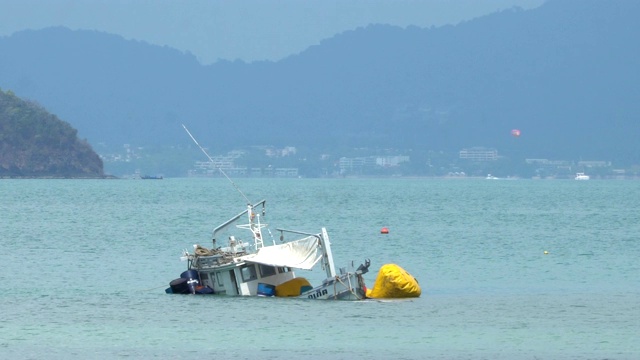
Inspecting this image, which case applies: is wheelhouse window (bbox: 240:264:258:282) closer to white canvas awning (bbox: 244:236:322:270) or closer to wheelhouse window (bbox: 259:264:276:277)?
wheelhouse window (bbox: 259:264:276:277)

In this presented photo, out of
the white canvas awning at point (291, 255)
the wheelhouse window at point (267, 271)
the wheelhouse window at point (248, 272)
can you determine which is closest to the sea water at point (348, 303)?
the wheelhouse window at point (248, 272)

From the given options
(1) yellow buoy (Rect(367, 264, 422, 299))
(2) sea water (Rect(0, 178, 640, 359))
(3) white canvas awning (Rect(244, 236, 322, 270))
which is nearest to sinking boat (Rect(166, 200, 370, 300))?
(3) white canvas awning (Rect(244, 236, 322, 270))

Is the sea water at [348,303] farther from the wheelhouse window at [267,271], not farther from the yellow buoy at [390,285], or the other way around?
the wheelhouse window at [267,271]

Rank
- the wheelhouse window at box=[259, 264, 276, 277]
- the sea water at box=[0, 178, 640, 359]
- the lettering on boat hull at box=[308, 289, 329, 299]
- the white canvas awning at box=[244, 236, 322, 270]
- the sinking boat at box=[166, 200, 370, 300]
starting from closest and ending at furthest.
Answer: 1. the sea water at box=[0, 178, 640, 359]
2. the sinking boat at box=[166, 200, 370, 300]
3. the lettering on boat hull at box=[308, 289, 329, 299]
4. the white canvas awning at box=[244, 236, 322, 270]
5. the wheelhouse window at box=[259, 264, 276, 277]

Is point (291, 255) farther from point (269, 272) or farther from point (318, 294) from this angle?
point (318, 294)

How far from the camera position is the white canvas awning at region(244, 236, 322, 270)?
5262 centimetres

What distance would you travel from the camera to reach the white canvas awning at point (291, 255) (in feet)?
173


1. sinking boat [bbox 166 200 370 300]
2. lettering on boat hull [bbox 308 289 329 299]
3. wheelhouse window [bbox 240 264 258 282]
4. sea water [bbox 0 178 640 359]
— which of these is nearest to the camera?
sea water [bbox 0 178 640 359]

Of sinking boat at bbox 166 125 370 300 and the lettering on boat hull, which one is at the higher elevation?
sinking boat at bbox 166 125 370 300

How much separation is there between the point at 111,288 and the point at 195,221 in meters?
59.0

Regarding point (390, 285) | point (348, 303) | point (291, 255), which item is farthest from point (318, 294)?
point (390, 285)

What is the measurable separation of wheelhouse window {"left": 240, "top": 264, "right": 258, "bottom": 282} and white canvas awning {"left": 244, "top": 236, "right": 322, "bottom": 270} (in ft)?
2.41

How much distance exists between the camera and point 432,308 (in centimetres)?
5197

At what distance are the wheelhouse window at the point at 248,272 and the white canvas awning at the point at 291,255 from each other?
0.73m
